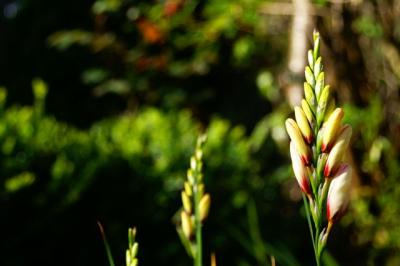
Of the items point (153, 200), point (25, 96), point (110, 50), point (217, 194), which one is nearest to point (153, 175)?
point (153, 200)

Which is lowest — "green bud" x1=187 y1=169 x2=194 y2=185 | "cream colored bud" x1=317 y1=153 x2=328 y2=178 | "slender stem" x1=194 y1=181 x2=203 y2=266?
"slender stem" x1=194 y1=181 x2=203 y2=266

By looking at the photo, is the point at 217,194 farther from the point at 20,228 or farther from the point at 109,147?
the point at 20,228

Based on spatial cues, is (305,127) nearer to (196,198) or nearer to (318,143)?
(318,143)

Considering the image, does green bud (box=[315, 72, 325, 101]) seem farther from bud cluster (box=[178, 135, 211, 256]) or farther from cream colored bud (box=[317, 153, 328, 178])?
bud cluster (box=[178, 135, 211, 256])

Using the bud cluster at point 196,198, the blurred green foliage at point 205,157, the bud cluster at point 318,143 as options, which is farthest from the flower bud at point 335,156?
the blurred green foliage at point 205,157

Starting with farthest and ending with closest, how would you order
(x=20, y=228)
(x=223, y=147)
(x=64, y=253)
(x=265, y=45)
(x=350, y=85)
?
(x=265, y=45)
(x=223, y=147)
(x=350, y=85)
(x=64, y=253)
(x=20, y=228)

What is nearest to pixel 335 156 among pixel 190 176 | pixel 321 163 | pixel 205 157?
pixel 321 163

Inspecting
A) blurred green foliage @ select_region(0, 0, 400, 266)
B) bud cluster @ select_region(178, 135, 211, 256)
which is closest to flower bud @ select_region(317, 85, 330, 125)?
bud cluster @ select_region(178, 135, 211, 256)
